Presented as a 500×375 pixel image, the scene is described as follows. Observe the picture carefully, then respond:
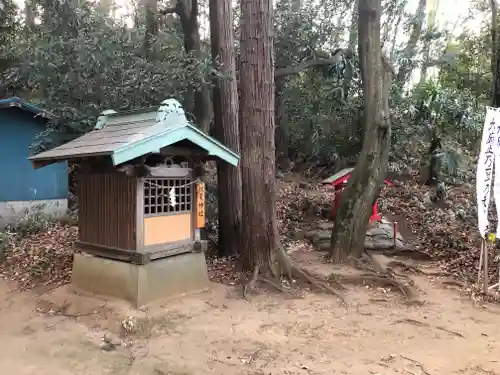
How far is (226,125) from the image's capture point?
9.25m

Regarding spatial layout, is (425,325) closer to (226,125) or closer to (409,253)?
(409,253)

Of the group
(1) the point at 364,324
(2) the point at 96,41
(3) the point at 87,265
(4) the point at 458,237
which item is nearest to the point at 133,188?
(3) the point at 87,265

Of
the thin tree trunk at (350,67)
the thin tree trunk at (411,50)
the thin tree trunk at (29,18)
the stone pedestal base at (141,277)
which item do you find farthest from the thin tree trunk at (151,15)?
the stone pedestal base at (141,277)

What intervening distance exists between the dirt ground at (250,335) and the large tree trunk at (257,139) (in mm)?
981

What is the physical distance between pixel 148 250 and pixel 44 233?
523 centimetres

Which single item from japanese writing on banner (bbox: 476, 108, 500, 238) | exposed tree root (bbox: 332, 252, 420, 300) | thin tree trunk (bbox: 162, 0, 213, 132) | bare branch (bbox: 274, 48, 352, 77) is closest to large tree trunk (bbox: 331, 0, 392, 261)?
exposed tree root (bbox: 332, 252, 420, 300)

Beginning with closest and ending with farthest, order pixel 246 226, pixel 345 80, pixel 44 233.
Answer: pixel 246 226, pixel 44 233, pixel 345 80

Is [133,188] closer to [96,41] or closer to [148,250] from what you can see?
[148,250]

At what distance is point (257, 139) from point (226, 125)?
5.29ft

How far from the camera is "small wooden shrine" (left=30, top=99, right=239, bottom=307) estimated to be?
6258 mm

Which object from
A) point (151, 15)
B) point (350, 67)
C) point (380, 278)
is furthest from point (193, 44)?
point (380, 278)

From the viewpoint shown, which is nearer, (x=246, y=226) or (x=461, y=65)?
(x=246, y=226)

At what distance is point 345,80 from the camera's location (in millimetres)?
12820

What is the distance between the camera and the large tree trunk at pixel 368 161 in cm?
910
